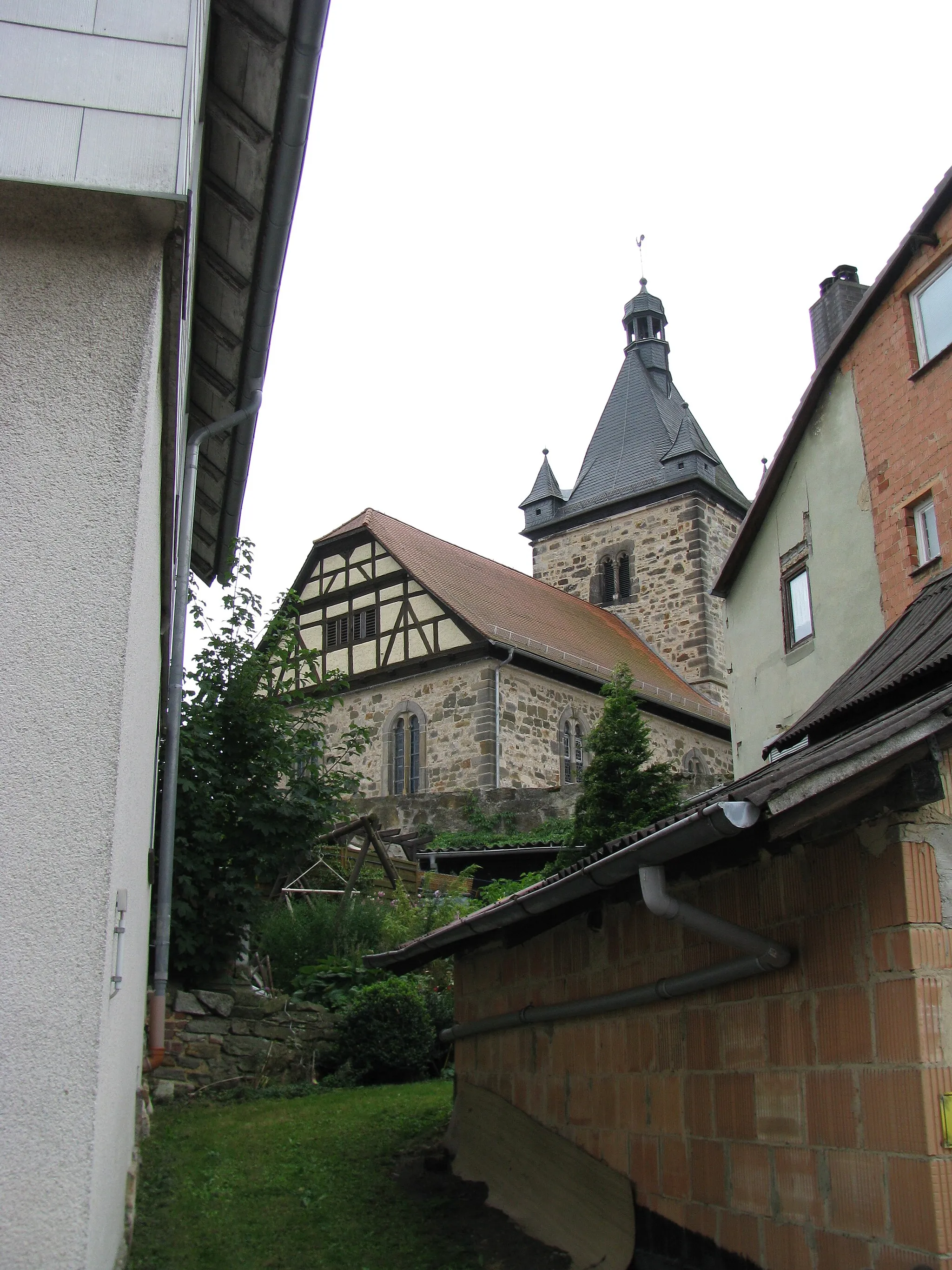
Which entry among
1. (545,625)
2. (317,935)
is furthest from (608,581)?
(317,935)

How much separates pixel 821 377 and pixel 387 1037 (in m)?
8.41

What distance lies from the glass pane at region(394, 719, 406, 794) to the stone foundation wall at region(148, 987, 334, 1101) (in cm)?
1471

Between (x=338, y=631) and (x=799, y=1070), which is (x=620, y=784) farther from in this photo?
(x=338, y=631)

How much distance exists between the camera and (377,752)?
2627 cm

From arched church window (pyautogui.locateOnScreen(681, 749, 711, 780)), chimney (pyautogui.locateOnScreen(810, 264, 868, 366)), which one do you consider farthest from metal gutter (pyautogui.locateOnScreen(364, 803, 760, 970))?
arched church window (pyautogui.locateOnScreen(681, 749, 711, 780))

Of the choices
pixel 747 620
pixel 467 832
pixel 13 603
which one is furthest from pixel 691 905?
pixel 467 832

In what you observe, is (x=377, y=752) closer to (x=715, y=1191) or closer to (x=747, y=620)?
(x=747, y=620)

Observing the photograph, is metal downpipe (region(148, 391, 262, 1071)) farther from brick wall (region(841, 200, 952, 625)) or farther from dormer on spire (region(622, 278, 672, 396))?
dormer on spire (region(622, 278, 672, 396))

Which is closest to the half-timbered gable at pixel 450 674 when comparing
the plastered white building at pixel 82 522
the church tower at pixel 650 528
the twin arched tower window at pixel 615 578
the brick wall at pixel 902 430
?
the church tower at pixel 650 528

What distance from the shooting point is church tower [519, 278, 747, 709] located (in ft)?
111

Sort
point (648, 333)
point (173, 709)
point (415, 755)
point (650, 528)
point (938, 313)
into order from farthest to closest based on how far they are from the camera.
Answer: point (648, 333) < point (650, 528) < point (415, 755) < point (938, 313) < point (173, 709)

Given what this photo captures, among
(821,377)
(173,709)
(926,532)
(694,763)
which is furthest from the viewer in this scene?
(694,763)

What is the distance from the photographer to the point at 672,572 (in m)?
34.7

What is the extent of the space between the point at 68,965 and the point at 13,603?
1124mm
